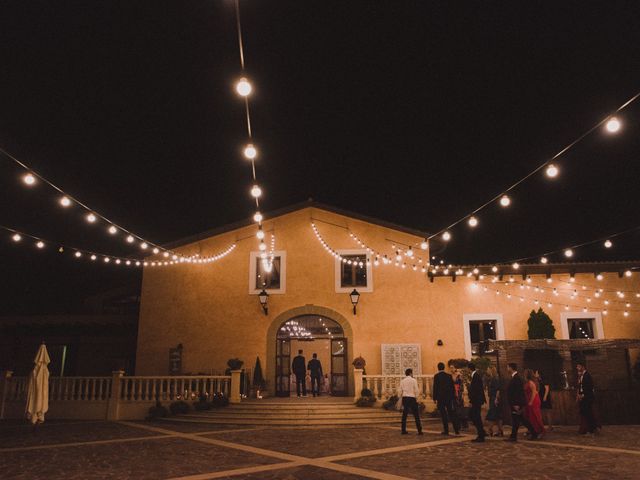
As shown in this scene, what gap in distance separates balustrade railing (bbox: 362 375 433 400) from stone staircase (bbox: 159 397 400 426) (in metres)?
0.46

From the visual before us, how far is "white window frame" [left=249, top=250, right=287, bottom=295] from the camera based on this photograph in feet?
55.8

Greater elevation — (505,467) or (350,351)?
(350,351)

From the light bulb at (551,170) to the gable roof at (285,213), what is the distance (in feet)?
29.8

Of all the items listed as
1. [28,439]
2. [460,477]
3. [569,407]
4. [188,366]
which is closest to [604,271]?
[569,407]

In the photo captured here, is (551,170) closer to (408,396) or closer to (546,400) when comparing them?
(408,396)

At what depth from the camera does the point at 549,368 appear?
43.2 feet

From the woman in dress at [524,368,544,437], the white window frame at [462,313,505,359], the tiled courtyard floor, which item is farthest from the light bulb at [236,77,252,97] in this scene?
the white window frame at [462,313,505,359]

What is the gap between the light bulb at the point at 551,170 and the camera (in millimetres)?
7896

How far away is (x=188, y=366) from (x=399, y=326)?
291 inches

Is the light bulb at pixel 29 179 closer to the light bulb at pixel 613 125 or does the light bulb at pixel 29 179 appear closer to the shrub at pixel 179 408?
the shrub at pixel 179 408

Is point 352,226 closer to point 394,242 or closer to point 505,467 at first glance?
point 394,242

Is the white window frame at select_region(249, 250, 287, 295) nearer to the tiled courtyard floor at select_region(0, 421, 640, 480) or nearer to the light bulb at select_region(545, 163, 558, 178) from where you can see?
the tiled courtyard floor at select_region(0, 421, 640, 480)

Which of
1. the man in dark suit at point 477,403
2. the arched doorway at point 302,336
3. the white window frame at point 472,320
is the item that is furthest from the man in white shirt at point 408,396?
the white window frame at point 472,320

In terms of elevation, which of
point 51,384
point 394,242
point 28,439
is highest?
point 394,242
